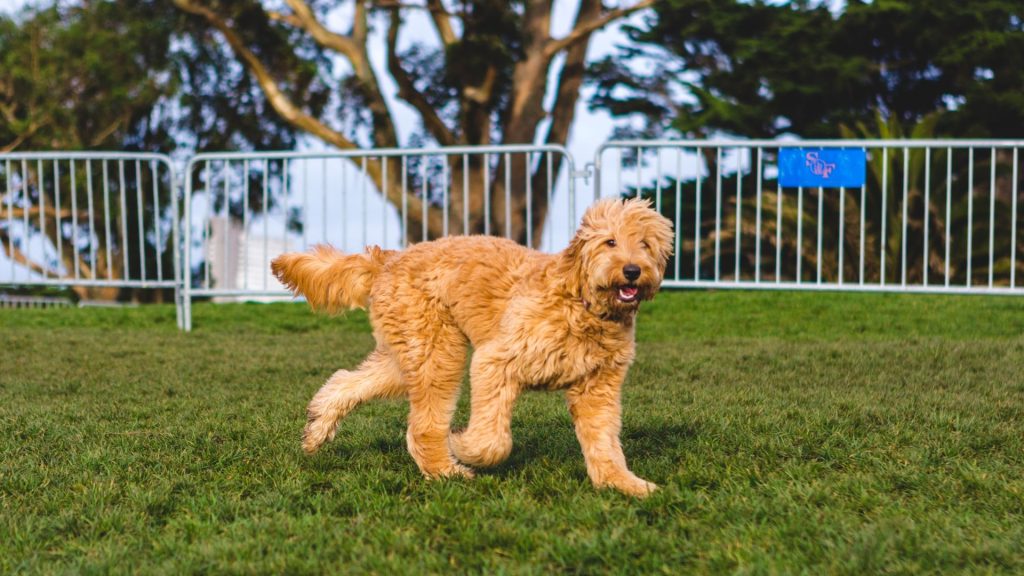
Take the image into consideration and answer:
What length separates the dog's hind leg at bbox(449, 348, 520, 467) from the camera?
4.20 m

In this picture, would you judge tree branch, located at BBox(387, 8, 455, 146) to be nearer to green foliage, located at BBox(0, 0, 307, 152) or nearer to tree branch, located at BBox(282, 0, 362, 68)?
tree branch, located at BBox(282, 0, 362, 68)

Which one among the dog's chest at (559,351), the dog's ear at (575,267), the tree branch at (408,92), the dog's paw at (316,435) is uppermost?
the tree branch at (408,92)

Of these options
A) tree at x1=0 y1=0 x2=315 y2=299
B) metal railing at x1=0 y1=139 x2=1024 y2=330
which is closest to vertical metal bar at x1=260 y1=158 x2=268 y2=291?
metal railing at x1=0 y1=139 x2=1024 y2=330

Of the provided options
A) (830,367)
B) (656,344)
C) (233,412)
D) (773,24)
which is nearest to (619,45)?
(773,24)

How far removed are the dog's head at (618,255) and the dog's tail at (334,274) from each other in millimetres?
1125

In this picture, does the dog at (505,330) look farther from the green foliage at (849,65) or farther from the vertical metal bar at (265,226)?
the green foliage at (849,65)

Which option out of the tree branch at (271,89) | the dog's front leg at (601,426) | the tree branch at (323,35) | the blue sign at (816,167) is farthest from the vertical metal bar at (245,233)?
the dog's front leg at (601,426)

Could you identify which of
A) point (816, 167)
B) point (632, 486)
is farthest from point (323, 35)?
point (632, 486)

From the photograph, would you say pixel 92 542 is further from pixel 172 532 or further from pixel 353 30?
pixel 353 30

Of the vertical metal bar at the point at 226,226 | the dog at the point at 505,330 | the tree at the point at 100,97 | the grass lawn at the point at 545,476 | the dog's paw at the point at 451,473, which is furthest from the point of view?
the tree at the point at 100,97

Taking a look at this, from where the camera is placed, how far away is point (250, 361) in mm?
8867

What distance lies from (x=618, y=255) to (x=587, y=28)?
16183mm

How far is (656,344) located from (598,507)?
253 inches

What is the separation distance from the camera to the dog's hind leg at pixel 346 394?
4867mm
